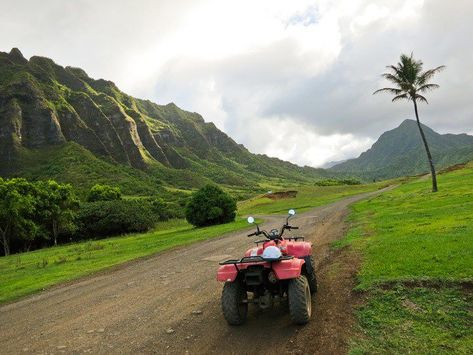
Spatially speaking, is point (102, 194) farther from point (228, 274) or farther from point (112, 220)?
point (228, 274)

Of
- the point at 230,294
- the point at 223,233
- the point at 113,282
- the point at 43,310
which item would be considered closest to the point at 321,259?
the point at 230,294

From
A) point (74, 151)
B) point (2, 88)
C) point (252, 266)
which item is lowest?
point (252, 266)

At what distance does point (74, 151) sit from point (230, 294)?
565ft

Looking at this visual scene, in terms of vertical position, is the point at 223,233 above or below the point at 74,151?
below

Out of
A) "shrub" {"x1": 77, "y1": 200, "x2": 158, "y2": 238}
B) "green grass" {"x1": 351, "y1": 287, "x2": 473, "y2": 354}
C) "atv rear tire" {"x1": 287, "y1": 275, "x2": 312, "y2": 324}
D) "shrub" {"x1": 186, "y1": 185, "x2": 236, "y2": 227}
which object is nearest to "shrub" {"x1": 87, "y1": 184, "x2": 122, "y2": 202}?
"shrub" {"x1": 77, "y1": 200, "x2": 158, "y2": 238}

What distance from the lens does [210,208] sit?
144 ft

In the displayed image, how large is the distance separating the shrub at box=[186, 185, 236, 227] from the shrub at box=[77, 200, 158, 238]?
15.8 m

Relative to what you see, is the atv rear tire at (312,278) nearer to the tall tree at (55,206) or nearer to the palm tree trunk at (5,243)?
the palm tree trunk at (5,243)

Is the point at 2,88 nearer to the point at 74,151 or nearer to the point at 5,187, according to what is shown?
the point at 74,151

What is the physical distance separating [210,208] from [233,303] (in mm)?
36585

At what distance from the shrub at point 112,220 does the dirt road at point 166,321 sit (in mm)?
43941

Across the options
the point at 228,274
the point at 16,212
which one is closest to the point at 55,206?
the point at 16,212

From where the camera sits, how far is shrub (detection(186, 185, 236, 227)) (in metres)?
43.9

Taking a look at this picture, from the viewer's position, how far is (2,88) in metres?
173
